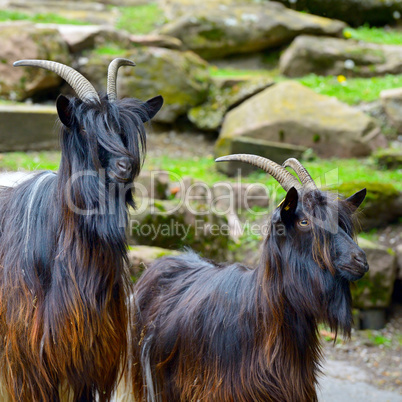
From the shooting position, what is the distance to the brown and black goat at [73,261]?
3.44 m

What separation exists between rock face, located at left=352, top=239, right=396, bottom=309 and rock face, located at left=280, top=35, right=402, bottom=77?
677cm

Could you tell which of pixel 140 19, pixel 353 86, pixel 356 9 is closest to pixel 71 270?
pixel 353 86

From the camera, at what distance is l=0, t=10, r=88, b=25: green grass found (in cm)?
1293

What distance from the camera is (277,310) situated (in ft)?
11.8

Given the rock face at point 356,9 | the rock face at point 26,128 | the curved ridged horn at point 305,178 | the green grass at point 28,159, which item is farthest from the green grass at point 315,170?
the rock face at point 356,9

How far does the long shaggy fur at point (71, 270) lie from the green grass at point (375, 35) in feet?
37.7

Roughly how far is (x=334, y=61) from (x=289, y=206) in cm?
970

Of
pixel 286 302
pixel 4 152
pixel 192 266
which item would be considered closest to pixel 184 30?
pixel 4 152

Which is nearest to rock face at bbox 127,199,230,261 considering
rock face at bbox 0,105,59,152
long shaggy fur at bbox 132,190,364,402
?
long shaggy fur at bbox 132,190,364,402

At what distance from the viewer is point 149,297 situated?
14.8 feet

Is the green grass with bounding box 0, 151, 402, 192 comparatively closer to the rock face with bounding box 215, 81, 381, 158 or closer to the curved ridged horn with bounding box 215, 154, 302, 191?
the rock face with bounding box 215, 81, 381, 158

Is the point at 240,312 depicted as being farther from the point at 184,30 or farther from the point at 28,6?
the point at 28,6

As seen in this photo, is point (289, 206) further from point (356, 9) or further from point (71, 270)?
point (356, 9)

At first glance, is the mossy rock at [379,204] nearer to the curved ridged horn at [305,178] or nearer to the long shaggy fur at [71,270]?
the curved ridged horn at [305,178]
